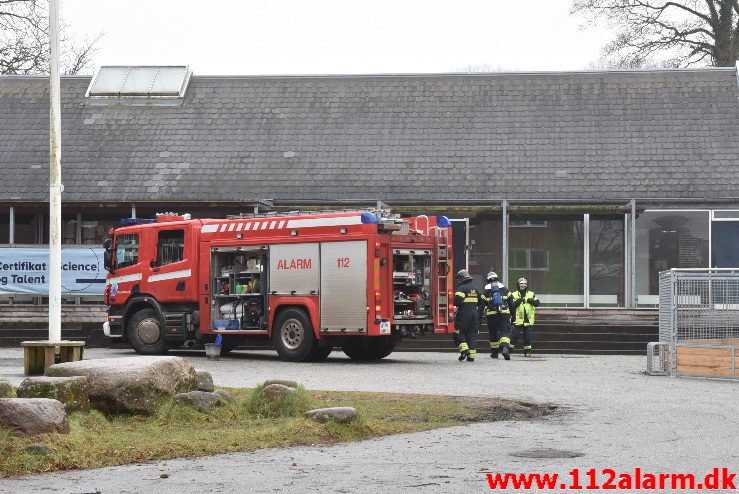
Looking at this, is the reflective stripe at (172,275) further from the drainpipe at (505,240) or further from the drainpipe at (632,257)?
the drainpipe at (632,257)

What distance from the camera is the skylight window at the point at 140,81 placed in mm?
38281

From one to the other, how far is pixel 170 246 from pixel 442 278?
5.77 m

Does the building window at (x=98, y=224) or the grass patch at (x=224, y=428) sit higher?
the building window at (x=98, y=224)

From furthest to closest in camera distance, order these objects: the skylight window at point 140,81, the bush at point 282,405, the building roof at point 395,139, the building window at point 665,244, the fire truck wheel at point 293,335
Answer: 1. the skylight window at point 140,81
2. the building roof at point 395,139
3. the building window at point 665,244
4. the fire truck wheel at point 293,335
5. the bush at point 282,405

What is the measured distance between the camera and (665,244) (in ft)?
109

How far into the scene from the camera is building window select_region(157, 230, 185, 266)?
2608 centimetres

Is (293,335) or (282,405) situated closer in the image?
(282,405)

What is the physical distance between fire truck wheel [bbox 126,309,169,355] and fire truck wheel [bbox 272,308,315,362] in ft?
8.88

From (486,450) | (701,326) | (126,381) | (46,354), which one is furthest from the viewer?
(701,326)

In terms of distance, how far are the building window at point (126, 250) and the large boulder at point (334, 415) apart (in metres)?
14.6

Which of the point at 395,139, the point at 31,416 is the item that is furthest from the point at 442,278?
the point at 31,416

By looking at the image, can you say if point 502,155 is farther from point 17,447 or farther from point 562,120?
point 17,447

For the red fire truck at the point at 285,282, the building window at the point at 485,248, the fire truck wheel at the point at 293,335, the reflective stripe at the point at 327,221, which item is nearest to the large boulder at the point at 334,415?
the red fire truck at the point at 285,282

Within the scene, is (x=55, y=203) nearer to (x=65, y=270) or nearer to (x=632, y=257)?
(x=65, y=270)
